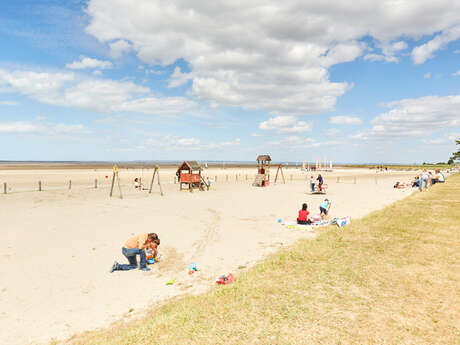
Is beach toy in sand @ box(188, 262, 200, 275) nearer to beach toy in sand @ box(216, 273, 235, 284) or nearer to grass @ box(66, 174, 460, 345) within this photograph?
beach toy in sand @ box(216, 273, 235, 284)

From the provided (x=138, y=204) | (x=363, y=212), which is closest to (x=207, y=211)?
(x=138, y=204)

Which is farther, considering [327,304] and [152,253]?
[152,253]

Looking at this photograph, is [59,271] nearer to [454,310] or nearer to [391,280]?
[391,280]

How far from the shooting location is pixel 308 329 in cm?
489

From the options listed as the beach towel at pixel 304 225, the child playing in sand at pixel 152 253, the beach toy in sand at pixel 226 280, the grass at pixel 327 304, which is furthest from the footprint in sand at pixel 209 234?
the beach towel at pixel 304 225

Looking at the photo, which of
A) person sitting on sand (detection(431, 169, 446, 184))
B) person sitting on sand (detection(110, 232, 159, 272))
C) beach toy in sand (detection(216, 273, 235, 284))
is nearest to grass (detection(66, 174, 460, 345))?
beach toy in sand (detection(216, 273, 235, 284))

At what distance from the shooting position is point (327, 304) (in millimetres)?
5742

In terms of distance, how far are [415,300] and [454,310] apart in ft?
2.07

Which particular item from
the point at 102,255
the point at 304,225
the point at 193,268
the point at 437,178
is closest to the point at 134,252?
the point at 193,268

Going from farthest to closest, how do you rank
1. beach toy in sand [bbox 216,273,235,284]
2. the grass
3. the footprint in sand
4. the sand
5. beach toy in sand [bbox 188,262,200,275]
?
the footprint in sand, beach toy in sand [bbox 188,262,200,275], beach toy in sand [bbox 216,273,235,284], the sand, the grass

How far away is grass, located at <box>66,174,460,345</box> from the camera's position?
475 centimetres

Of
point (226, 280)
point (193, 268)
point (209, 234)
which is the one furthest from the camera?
point (209, 234)

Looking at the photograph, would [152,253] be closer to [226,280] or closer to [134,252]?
[134,252]

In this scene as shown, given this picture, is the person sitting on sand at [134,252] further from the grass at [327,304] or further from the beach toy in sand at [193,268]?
the grass at [327,304]
